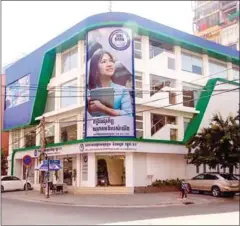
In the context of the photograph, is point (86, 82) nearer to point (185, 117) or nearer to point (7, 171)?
point (185, 117)

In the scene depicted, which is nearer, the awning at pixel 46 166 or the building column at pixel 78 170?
the awning at pixel 46 166

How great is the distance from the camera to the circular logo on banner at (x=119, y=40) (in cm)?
2048

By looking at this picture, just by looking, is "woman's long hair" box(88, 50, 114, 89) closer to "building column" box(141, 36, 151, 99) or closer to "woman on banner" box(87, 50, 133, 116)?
"woman on banner" box(87, 50, 133, 116)

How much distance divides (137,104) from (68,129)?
5297 millimetres

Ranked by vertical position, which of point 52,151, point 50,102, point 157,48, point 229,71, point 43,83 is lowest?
point 52,151

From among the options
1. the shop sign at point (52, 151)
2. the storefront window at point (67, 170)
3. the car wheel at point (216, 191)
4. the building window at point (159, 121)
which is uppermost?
the building window at point (159, 121)

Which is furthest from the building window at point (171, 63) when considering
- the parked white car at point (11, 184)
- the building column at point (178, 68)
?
the parked white car at point (11, 184)

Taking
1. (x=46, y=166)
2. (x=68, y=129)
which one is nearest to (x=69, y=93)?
(x=68, y=129)

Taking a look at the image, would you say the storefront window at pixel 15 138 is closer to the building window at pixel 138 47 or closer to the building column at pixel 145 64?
the building column at pixel 145 64

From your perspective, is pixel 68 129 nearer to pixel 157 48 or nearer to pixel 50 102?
pixel 50 102

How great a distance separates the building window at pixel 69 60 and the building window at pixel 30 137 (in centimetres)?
578

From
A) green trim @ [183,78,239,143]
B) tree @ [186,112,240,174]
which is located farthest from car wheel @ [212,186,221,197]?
green trim @ [183,78,239,143]

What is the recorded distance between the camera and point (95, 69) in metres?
20.3

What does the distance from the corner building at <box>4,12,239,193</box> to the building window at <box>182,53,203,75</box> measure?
0.08m
